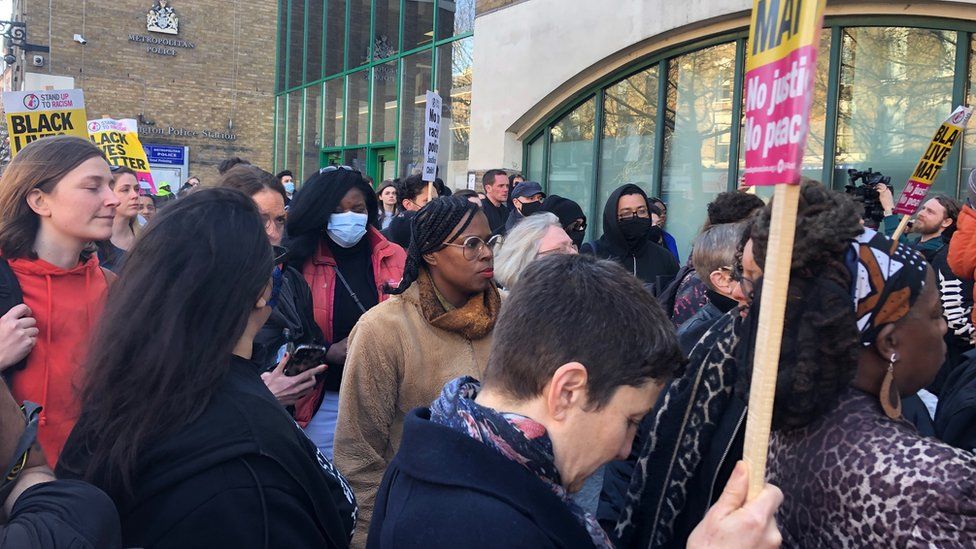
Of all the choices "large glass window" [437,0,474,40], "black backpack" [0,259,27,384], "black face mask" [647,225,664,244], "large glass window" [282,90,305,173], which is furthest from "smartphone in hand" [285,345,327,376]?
"large glass window" [282,90,305,173]

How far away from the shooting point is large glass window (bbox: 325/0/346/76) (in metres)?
20.7

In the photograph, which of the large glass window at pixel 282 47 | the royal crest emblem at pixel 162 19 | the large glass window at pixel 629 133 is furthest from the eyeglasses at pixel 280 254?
the royal crest emblem at pixel 162 19

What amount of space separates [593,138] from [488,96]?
218 centimetres

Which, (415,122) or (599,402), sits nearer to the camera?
(599,402)

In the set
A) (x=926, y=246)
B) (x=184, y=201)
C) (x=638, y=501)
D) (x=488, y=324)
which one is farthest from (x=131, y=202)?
(x=926, y=246)

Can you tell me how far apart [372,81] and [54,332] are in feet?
54.2

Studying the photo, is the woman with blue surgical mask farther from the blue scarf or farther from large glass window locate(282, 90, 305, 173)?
large glass window locate(282, 90, 305, 173)

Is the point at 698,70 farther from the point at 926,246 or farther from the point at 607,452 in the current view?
the point at 607,452

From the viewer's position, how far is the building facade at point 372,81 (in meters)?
15.6

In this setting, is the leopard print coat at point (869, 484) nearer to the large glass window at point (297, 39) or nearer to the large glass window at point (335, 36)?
the large glass window at point (335, 36)

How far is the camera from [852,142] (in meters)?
9.28

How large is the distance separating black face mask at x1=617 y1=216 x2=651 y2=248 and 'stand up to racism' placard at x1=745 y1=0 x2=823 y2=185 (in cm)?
490

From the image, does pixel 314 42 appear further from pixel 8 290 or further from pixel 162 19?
pixel 8 290

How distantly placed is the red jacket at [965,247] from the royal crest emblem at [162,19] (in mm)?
29617
